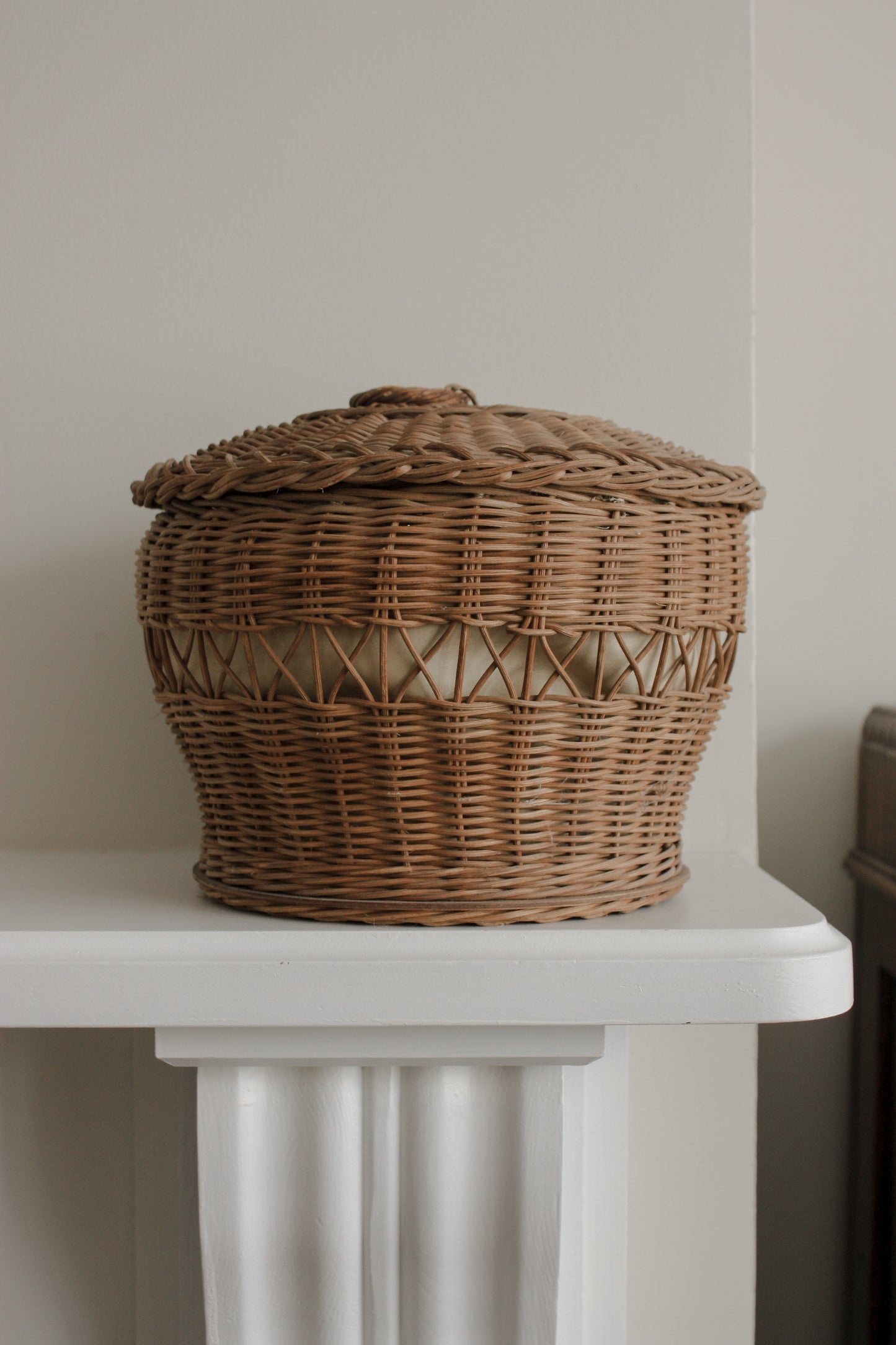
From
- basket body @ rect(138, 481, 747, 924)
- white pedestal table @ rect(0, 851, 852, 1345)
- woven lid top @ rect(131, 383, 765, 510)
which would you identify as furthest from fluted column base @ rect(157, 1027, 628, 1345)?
woven lid top @ rect(131, 383, 765, 510)

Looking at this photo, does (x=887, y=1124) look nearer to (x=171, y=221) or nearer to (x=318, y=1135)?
(x=318, y=1135)

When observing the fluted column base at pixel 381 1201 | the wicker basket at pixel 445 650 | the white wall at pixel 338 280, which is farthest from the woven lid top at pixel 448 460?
the fluted column base at pixel 381 1201

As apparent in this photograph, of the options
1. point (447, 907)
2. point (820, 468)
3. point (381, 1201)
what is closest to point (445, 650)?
point (447, 907)

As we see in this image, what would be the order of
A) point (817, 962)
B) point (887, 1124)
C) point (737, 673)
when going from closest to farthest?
point (817, 962) → point (737, 673) → point (887, 1124)

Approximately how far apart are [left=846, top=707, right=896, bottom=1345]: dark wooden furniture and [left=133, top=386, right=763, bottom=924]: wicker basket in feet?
1.34

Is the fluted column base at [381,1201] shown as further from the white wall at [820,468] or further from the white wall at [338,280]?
the white wall at [820,468]

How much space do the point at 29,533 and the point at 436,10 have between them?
466 millimetres

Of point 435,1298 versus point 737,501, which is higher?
point 737,501

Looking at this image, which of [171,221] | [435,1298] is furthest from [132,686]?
[435,1298]

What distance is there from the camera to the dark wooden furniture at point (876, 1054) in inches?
33.0

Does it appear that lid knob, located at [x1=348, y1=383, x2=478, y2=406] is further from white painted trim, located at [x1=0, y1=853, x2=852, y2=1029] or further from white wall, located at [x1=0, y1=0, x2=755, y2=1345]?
white painted trim, located at [x1=0, y1=853, x2=852, y2=1029]

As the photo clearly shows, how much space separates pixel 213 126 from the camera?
2.37ft

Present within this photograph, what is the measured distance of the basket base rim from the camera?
19.0 inches

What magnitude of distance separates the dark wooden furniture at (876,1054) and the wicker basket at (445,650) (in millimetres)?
408
